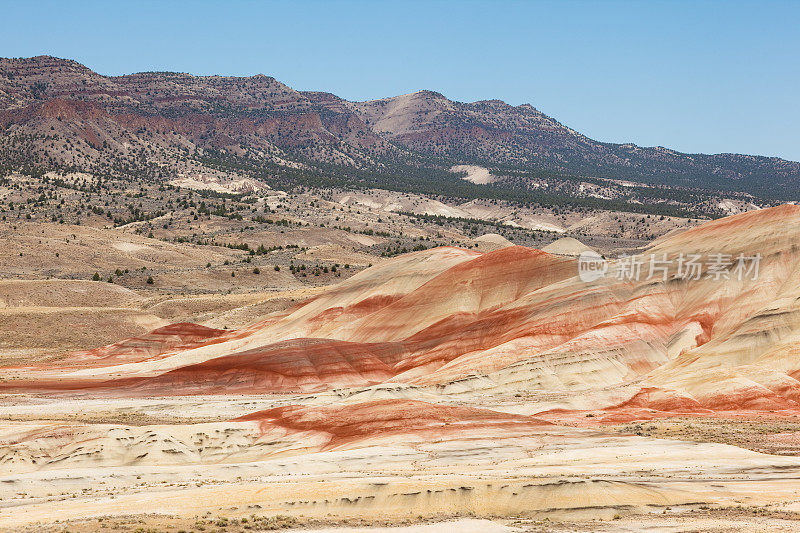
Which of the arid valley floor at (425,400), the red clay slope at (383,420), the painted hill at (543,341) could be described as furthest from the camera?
the painted hill at (543,341)

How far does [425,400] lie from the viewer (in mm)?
46469

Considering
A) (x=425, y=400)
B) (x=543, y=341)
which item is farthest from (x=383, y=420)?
(x=543, y=341)

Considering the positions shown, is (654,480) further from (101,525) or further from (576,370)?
(576,370)

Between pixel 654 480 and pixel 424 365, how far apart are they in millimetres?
30565

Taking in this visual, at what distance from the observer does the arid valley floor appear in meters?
26.0

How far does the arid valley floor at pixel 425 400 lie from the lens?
26.0 m

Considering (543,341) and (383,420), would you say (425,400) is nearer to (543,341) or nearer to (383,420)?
(383,420)

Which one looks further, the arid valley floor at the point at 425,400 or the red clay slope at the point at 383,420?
the red clay slope at the point at 383,420

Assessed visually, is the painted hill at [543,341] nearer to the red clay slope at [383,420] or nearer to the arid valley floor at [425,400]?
the arid valley floor at [425,400]

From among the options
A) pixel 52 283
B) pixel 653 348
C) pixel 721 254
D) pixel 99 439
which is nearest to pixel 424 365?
pixel 653 348

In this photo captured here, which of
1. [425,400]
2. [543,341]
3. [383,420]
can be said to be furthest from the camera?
[543,341]

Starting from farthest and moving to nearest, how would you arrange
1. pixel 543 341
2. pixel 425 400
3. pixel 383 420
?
pixel 543 341 < pixel 425 400 < pixel 383 420

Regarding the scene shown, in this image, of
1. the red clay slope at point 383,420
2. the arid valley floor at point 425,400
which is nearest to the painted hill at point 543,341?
the arid valley floor at point 425,400

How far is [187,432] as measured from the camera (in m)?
38.7
